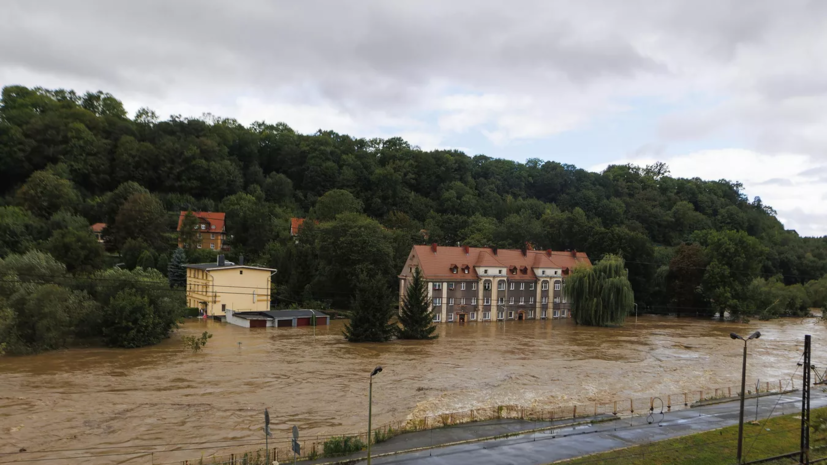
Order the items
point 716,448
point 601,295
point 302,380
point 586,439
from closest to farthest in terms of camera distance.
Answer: point 716,448 → point 586,439 → point 302,380 → point 601,295

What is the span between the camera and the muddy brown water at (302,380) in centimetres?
2323

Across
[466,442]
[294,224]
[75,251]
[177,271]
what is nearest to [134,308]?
[75,251]

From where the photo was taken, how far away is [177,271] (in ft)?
220

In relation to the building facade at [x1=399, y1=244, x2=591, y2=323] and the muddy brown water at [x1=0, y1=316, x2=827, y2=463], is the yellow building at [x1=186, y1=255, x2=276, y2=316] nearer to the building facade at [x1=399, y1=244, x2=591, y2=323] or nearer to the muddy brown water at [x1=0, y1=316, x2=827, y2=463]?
the muddy brown water at [x1=0, y1=316, x2=827, y2=463]

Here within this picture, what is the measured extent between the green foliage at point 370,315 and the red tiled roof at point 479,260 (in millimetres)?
15911

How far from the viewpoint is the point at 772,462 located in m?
19.6

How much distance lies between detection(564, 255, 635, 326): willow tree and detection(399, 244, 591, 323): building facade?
10.4 ft

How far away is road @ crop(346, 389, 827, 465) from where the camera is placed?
19.2 m

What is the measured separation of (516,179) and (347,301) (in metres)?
73.9

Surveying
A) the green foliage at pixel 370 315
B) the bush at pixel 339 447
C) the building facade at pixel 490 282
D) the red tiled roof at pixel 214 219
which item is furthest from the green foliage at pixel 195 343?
the red tiled roof at pixel 214 219

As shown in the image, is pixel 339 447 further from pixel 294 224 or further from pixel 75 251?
pixel 294 224

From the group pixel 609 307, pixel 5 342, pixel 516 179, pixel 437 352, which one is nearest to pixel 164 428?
pixel 5 342

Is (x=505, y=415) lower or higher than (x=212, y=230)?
lower

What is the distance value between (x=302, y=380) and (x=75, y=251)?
3784 centimetres
